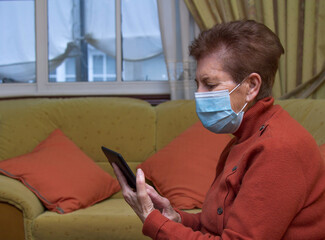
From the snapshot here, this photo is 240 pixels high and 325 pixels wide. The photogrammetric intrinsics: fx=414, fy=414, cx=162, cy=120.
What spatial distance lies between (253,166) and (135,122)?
197 cm

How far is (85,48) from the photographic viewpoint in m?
3.65

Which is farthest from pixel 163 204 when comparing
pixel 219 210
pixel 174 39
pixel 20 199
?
pixel 174 39

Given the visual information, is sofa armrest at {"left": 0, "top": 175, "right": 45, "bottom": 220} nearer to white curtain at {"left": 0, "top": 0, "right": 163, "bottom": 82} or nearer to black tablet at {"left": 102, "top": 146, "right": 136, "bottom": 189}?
black tablet at {"left": 102, "top": 146, "right": 136, "bottom": 189}

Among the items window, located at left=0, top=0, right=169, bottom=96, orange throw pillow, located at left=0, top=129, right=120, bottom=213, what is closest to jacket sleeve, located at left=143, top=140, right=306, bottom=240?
orange throw pillow, located at left=0, top=129, right=120, bottom=213

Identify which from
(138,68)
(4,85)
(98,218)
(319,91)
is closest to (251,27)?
(98,218)

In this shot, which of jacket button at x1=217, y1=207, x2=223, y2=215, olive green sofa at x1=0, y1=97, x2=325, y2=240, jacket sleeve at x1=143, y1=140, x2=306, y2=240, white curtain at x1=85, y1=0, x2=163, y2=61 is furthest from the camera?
white curtain at x1=85, y1=0, x2=163, y2=61

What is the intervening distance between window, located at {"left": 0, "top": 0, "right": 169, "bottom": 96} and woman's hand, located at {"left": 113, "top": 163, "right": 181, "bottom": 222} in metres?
2.24

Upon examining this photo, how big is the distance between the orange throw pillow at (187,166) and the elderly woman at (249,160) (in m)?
1.04

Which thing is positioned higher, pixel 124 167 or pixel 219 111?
pixel 219 111

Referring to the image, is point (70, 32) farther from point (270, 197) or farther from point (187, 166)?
point (270, 197)

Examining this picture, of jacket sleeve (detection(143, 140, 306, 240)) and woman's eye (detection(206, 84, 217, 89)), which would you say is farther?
woman's eye (detection(206, 84, 217, 89))

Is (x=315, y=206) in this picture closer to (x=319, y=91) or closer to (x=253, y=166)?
(x=253, y=166)

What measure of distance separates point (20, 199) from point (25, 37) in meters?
1.98

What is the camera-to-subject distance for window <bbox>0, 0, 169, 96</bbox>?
3.54 m
